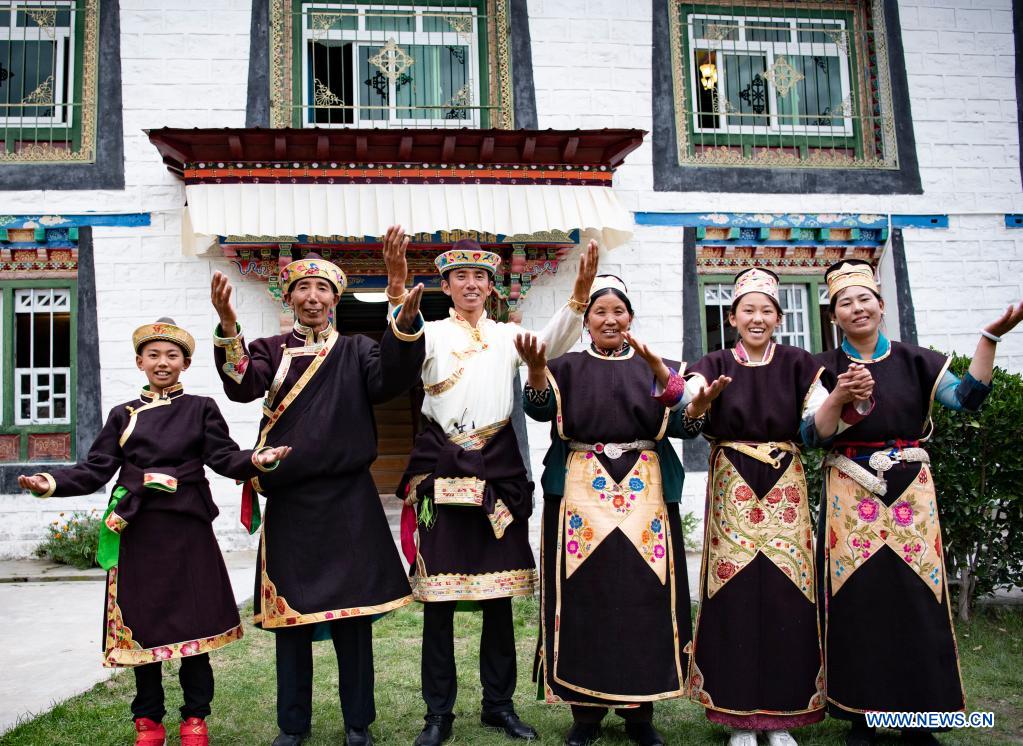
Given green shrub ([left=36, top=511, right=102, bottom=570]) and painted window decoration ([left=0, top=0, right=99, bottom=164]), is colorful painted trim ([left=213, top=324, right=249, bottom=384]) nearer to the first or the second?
green shrub ([left=36, top=511, right=102, bottom=570])

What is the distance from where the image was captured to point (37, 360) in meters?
7.66

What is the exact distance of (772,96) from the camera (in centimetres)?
846

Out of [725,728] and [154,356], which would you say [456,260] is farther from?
[725,728]

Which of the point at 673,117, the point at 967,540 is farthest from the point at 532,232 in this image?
the point at 967,540

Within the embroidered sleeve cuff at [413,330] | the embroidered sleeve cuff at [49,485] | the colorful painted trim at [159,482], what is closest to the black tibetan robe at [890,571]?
the embroidered sleeve cuff at [413,330]

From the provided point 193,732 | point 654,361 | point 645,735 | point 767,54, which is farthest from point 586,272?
point 767,54

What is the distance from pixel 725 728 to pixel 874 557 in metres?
0.92

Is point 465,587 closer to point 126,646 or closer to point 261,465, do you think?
point 261,465

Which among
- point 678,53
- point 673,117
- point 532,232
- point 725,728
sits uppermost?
point 678,53

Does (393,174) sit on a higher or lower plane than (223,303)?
higher

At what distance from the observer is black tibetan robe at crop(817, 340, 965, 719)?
3.07 m

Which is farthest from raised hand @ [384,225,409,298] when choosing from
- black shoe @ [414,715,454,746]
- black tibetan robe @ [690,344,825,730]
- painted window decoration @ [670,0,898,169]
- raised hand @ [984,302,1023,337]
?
painted window decoration @ [670,0,898,169]

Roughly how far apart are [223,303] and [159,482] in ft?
2.27

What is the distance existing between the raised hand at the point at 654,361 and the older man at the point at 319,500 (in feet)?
2.61
